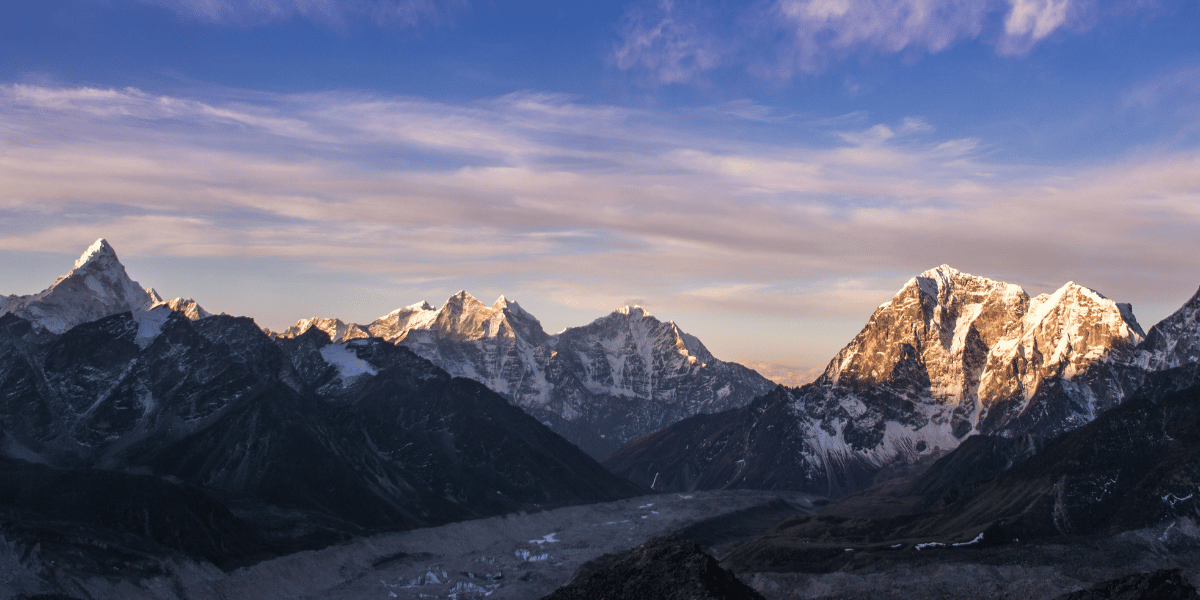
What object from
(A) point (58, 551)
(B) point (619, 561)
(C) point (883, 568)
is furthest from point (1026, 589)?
(A) point (58, 551)

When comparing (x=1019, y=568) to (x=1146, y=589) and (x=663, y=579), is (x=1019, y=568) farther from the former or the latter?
(x=663, y=579)

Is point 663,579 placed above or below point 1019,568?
above

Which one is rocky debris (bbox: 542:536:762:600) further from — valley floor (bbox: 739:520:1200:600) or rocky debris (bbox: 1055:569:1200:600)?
valley floor (bbox: 739:520:1200:600)

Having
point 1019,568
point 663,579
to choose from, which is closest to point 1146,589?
point 663,579

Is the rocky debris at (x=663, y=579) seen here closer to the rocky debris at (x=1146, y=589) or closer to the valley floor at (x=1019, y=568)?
the rocky debris at (x=1146, y=589)

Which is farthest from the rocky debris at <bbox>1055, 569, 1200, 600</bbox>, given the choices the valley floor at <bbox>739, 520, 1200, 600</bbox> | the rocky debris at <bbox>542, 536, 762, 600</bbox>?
the valley floor at <bbox>739, 520, 1200, 600</bbox>

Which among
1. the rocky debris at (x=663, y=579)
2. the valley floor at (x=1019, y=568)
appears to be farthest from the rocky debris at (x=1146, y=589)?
the valley floor at (x=1019, y=568)

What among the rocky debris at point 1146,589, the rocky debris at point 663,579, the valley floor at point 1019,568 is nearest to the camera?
the rocky debris at point 663,579
